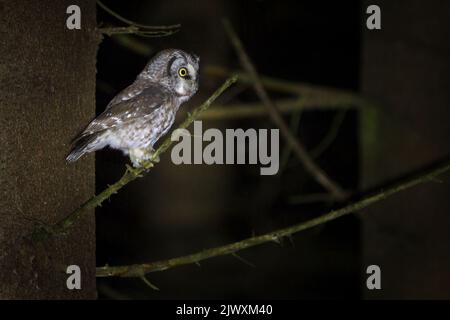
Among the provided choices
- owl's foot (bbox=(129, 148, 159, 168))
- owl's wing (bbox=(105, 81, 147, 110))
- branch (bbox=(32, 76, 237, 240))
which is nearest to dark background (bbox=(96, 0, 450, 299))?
owl's wing (bbox=(105, 81, 147, 110))

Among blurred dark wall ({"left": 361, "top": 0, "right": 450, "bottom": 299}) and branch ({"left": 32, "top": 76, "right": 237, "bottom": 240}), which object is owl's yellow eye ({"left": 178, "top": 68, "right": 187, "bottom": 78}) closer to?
branch ({"left": 32, "top": 76, "right": 237, "bottom": 240})

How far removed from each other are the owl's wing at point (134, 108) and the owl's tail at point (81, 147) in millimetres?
81

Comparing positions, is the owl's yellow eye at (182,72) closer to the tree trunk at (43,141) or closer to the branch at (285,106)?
the tree trunk at (43,141)

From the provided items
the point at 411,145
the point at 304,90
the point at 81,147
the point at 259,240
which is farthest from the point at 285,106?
the point at 81,147

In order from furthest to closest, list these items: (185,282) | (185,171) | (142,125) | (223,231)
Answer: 1. (185,282)
2. (223,231)
3. (185,171)
4. (142,125)

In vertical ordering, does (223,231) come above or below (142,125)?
below

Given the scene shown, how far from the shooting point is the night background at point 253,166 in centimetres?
148

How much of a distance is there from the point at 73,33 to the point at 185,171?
3.18 m

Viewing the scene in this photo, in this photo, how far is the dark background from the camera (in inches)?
115

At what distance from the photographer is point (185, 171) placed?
4691mm

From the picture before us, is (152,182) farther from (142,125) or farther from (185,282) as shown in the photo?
(142,125)

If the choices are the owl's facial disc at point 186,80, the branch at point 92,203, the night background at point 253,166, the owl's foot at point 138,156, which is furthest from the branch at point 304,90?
the branch at point 92,203
